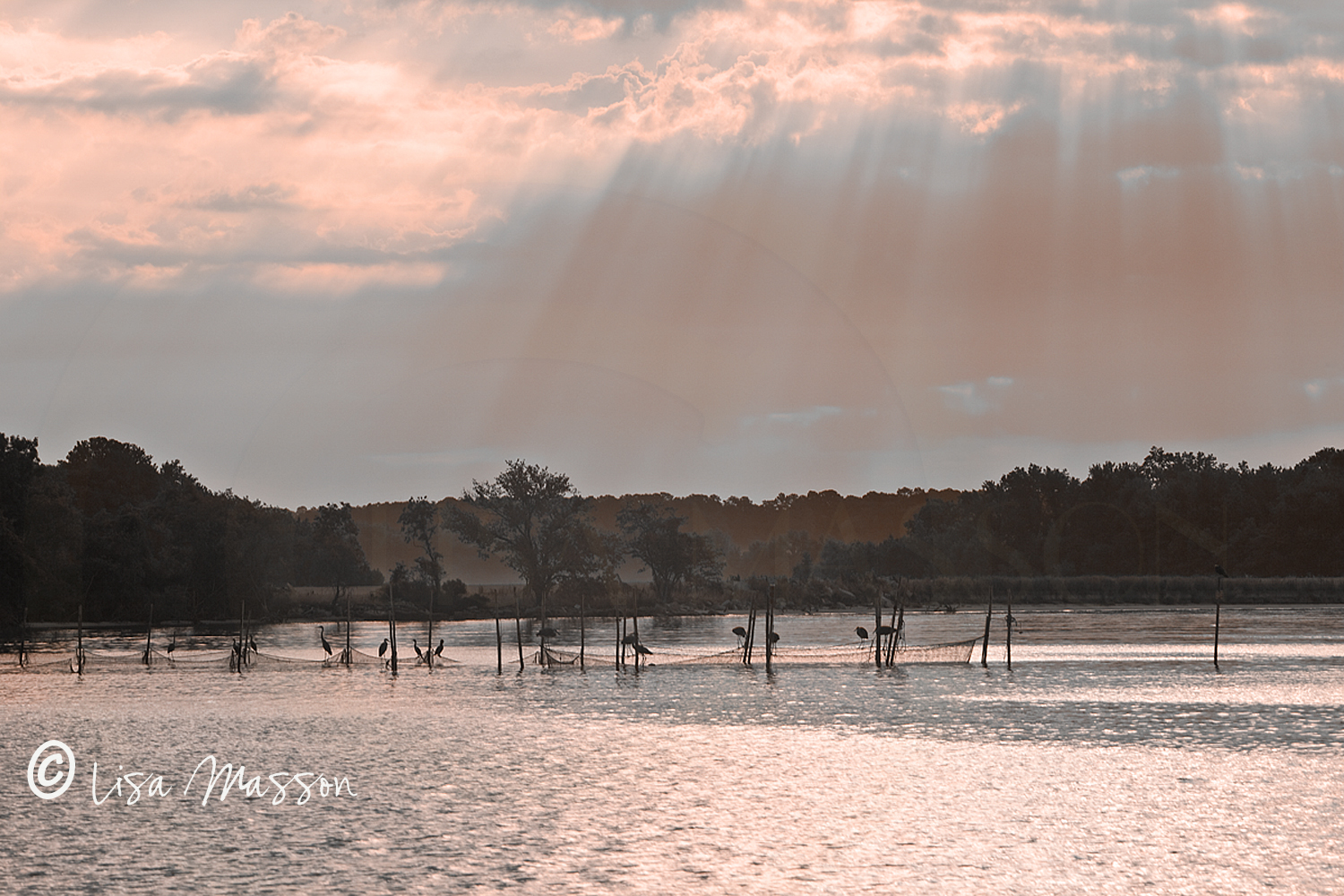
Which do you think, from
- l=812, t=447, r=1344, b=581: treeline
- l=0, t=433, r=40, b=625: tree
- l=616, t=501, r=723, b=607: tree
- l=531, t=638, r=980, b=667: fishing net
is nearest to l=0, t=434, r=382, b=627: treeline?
l=0, t=433, r=40, b=625: tree

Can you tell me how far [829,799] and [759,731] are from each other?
10718mm

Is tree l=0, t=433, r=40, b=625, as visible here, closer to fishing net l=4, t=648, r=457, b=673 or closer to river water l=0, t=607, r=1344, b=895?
fishing net l=4, t=648, r=457, b=673

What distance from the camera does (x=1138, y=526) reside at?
148 meters

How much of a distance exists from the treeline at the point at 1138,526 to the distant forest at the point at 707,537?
0.20 metres

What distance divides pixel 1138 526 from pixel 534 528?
67381 mm

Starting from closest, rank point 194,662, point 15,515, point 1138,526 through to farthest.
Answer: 1. point 194,662
2. point 15,515
3. point 1138,526

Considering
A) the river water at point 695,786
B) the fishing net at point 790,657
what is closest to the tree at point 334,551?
the fishing net at point 790,657

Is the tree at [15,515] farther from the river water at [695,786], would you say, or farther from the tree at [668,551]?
the tree at [668,551]

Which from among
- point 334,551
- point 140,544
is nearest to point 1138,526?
point 334,551

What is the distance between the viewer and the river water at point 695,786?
19484mm

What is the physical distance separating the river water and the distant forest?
53.7 m

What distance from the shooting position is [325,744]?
3388cm

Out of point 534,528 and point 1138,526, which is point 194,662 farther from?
point 1138,526

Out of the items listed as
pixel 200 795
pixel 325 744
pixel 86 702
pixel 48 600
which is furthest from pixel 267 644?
pixel 200 795
